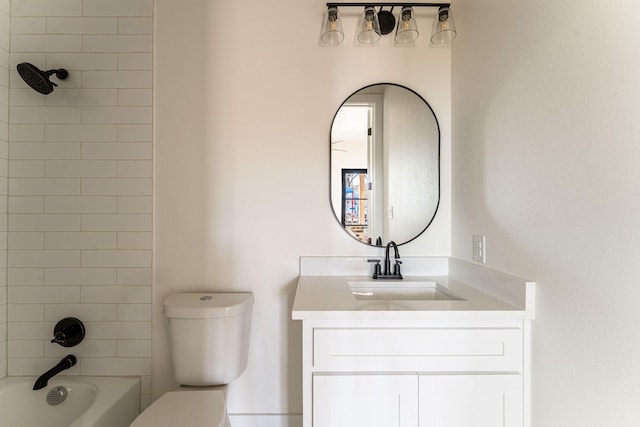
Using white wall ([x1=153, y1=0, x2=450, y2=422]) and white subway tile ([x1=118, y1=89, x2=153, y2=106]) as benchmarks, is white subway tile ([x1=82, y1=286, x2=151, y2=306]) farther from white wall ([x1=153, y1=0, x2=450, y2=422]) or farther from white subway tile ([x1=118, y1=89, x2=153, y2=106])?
white subway tile ([x1=118, y1=89, x2=153, y2=106])

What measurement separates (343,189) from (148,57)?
1209 millimetres

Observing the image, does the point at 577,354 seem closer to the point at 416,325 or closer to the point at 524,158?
the point at 416,325

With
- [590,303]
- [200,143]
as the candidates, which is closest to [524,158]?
[590,303]

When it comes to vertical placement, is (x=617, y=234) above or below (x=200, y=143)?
below

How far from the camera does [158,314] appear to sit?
1.50 meters

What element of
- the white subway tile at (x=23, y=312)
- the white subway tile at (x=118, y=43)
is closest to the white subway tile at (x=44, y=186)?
the white subway tile at (x=23, y=312)

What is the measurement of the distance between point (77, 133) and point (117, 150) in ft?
0.71

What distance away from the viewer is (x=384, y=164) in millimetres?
1522

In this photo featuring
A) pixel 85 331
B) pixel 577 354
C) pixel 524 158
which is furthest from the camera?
pixel 85 331

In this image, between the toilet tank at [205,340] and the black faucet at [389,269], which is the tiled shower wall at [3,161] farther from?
the black faucet at [389,269]

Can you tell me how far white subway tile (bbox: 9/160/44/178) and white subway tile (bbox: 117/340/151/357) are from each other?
0.95 meters

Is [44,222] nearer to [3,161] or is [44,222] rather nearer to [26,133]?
[3,161]

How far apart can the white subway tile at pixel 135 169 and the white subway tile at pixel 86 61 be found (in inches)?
19.4

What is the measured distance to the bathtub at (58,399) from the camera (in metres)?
1.36
